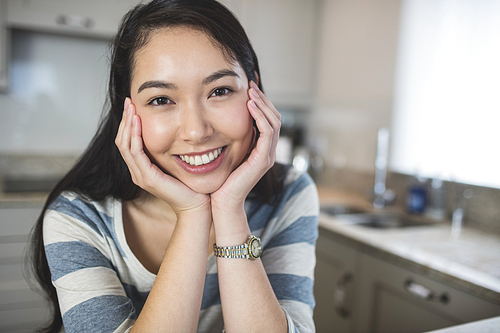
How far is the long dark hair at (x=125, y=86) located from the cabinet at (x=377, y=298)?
2.29 feet

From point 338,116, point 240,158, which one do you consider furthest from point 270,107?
point 338,116

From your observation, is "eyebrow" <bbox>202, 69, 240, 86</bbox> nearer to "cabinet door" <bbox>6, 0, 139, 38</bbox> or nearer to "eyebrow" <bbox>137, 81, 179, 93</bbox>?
"eyebrow" <bbox>137, 81, 179, 93</bbox>

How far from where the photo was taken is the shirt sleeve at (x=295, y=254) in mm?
896

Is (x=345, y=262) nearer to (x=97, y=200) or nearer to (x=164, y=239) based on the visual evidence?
(x=164, y=239)

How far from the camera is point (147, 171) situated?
0.83m

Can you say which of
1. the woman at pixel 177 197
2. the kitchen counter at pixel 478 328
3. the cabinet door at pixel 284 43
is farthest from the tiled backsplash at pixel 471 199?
the woman at pixel 177 197

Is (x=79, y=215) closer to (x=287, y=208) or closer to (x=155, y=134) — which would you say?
(x=155, y=134)

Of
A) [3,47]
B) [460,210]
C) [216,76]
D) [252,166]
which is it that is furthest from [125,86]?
[3,47]

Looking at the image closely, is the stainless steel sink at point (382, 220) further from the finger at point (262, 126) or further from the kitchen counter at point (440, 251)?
the finger at point (262, 126)

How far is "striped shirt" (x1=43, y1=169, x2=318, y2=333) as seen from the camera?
769mm

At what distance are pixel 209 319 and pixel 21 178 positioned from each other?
2.16 m

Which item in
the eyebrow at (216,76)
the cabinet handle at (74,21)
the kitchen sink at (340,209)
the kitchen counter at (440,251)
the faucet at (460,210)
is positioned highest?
the cabinet handle at (74,21)

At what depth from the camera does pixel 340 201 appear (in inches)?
94.3

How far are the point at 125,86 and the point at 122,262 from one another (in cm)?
42
